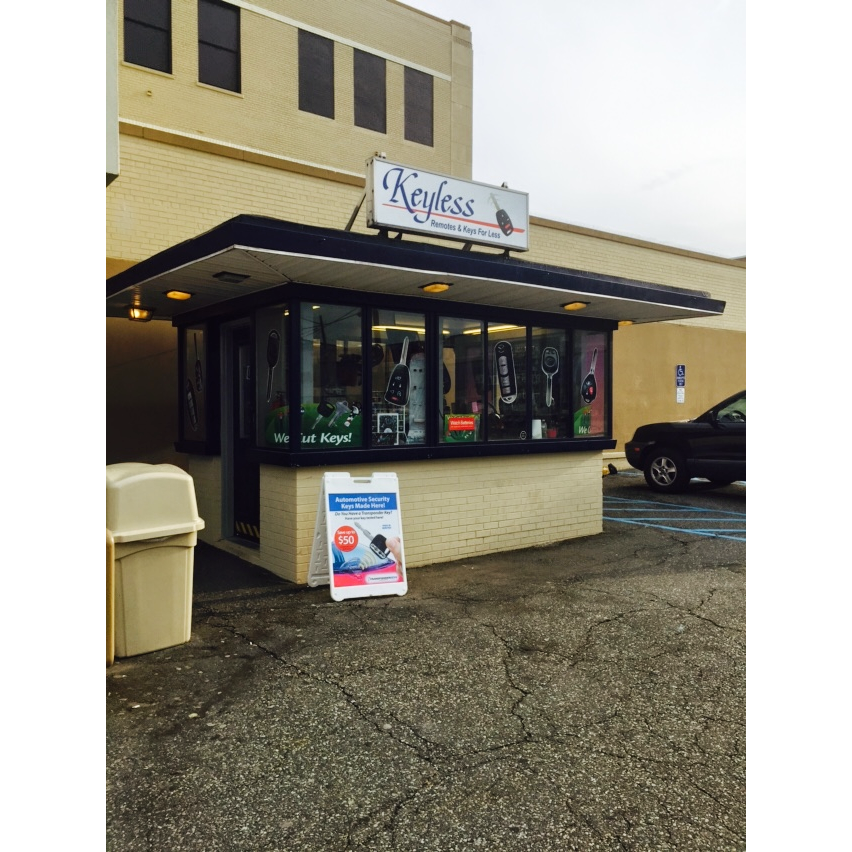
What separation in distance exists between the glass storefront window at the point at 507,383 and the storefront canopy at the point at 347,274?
0.36 metres

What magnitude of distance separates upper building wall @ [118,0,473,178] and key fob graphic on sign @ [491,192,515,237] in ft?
18.7

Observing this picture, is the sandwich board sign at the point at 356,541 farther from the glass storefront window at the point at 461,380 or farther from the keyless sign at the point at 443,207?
the keyless sign at the point at 443,207

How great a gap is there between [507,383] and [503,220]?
1879mm

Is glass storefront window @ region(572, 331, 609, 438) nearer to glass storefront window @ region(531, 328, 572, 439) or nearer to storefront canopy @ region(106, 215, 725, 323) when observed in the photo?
glass storefront window @ region(531, 328, 572, 439)

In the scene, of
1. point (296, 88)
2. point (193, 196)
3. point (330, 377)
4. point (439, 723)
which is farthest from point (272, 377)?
point (296, 88)

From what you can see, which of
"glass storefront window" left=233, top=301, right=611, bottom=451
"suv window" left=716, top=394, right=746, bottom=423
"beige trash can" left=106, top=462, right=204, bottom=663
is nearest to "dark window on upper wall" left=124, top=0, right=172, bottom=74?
"glass storefront window" left=233, top=301, right=611, bottom=451

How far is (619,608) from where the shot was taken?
6059mm

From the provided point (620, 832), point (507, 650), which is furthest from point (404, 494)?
point (620, 832)

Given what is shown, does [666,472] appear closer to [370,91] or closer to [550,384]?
[550,384]

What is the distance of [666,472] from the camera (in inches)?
516

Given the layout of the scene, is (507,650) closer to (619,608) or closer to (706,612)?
(619,608)

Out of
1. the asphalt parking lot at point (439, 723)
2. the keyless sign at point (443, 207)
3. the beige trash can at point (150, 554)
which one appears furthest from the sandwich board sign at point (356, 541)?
the keyless sign at point (443, 207)

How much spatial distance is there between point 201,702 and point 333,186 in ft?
34.3
